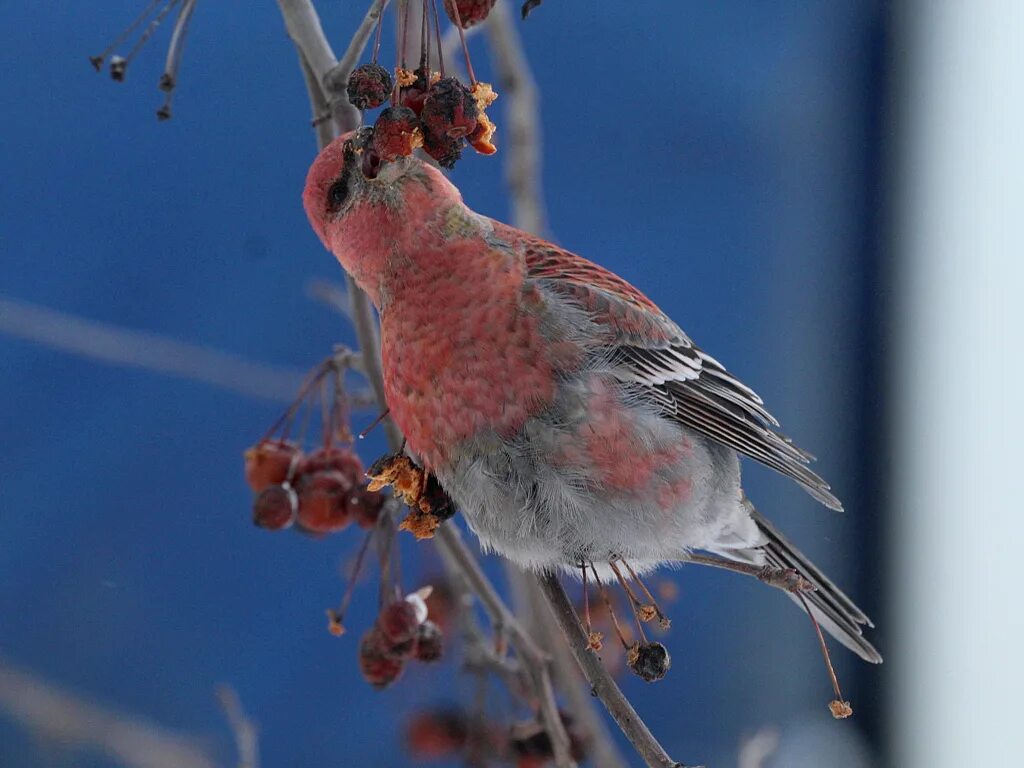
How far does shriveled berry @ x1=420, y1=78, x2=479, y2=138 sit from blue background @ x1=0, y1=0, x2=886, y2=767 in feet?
2.25

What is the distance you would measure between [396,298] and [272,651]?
1220 millimetres

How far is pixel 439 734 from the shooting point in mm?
1243

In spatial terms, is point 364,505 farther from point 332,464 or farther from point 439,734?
point 439,734

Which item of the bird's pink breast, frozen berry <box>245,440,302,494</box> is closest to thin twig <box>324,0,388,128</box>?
the bird's pink breast

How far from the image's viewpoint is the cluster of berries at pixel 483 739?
3.42 feet

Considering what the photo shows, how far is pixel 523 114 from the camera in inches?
44.6

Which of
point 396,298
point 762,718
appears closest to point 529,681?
point 396,298

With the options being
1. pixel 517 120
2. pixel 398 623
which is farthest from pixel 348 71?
pixel 398 623

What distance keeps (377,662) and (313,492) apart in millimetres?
172

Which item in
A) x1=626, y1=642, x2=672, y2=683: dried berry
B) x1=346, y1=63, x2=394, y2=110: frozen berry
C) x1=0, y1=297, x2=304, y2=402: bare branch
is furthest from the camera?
x1=0, y1=297, x2=304, y2=402: bare branch

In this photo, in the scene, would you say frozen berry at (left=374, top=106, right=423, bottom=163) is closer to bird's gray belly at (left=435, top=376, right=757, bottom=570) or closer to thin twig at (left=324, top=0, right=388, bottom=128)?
thin twig at (left=324, top=0, right=388, bottom=128)

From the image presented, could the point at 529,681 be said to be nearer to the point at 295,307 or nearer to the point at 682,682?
the point at 295,307

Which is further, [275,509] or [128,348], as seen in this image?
[128,348]

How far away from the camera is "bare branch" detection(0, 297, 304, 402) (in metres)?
1.53
